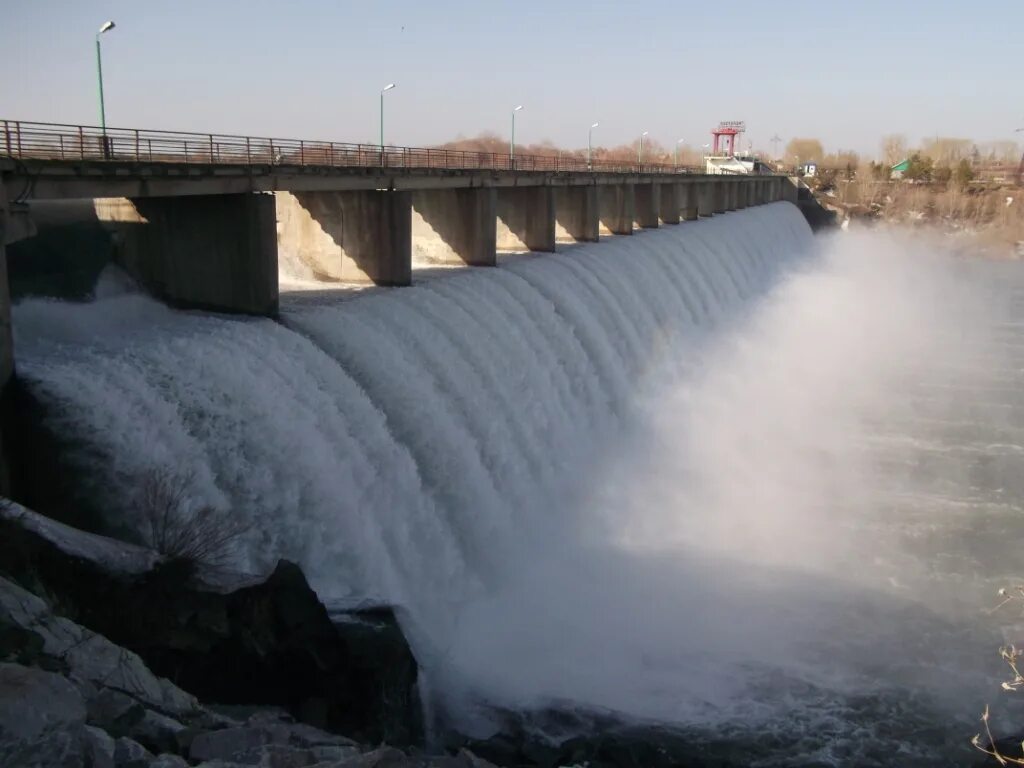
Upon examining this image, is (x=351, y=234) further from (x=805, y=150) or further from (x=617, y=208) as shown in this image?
(x=805, y=150)

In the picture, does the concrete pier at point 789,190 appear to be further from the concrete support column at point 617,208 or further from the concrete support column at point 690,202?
the concrete support column at point 617,208

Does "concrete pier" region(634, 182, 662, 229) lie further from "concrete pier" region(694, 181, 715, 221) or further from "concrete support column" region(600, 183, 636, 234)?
"concrete pier" region(694, 181, 715, 221)

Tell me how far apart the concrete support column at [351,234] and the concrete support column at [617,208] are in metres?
19.2

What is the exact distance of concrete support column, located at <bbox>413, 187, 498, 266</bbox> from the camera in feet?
91.5

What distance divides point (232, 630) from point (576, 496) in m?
11.0

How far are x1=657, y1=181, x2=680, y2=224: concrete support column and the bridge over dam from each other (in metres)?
12.7

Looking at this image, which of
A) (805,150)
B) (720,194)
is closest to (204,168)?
(720,194)

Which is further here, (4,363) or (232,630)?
(4,363)

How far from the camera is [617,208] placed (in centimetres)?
4166

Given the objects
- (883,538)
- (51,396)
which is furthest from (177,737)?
(883,538)

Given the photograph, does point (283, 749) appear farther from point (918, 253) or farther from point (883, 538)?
point (918, 253)

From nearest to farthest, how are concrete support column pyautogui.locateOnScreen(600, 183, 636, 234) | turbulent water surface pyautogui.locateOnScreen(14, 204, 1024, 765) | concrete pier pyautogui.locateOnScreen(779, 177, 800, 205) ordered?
1. turbulent water surface pyautogui.locateOnScreen(14, 204, 1024, 765)
2. concrete support column pyautogui.locateOnScreen(600, 183, 636, 234)
3. concrete pier pyautogui.locateOnScreen(779, 177, 800, 205)

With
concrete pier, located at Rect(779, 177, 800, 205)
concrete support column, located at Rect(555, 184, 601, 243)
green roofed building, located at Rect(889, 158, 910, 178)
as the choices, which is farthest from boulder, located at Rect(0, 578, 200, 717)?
green roofed building, located at Rect(889, 158, 910, 178)

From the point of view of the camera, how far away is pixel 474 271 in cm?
2639
